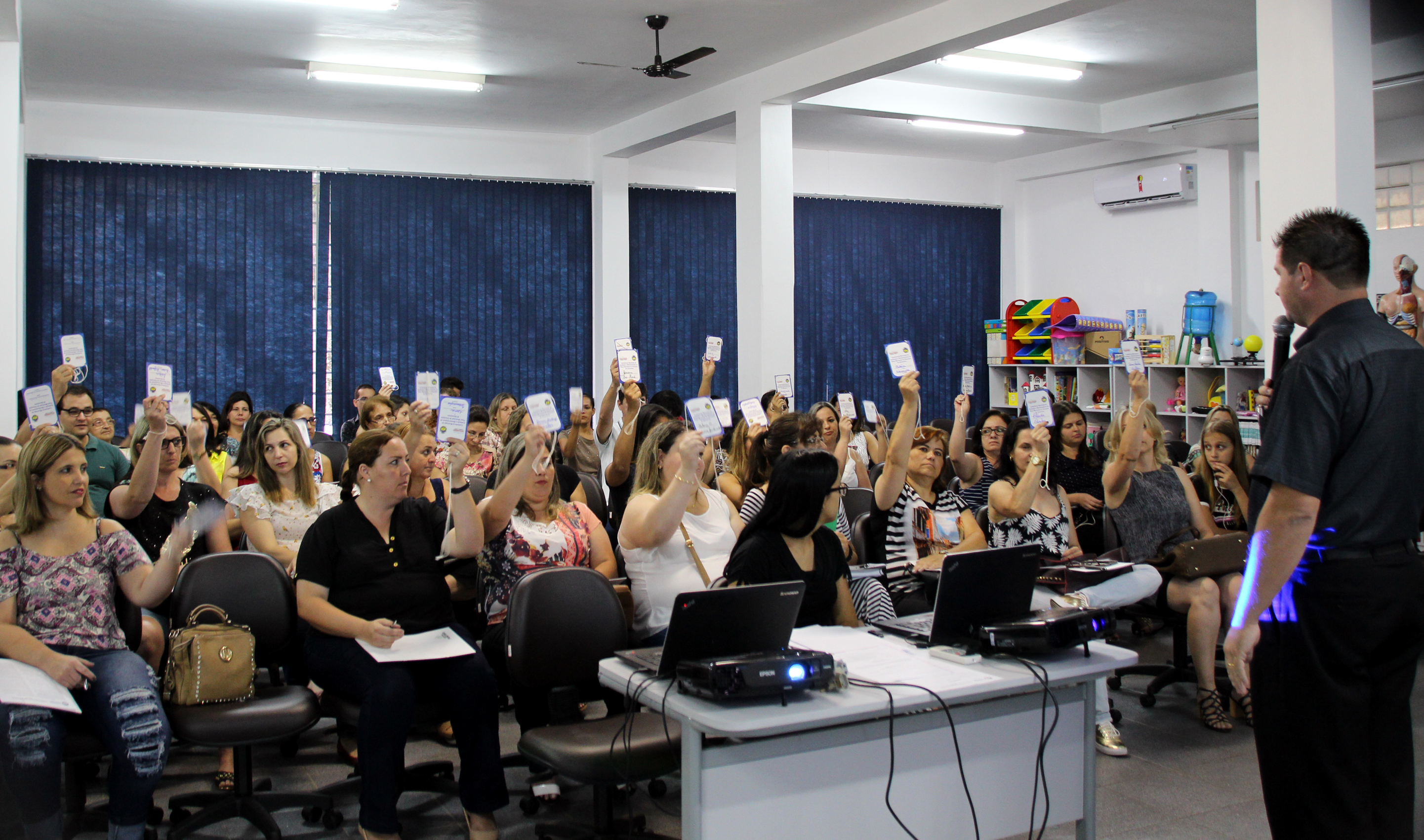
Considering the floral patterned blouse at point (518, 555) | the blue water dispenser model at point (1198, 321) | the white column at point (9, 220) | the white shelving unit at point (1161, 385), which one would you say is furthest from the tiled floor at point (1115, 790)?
the blue water dispenser model at point (1198, 321)

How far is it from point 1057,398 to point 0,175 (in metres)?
8.15

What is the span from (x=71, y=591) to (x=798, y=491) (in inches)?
82.8

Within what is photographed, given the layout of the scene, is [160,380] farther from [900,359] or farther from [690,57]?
[690,57]

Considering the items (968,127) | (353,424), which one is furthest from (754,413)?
(968,127)

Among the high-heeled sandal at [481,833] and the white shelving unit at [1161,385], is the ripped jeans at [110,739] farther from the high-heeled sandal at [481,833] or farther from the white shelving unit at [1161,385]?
the white shelving unit at [1161,385]

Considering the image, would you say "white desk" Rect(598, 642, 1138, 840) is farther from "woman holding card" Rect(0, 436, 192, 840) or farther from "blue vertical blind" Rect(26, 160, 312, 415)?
"blue vertical blind" Rect(26, 160, 312, 415)

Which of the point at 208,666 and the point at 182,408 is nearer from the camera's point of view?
the point at 208,666

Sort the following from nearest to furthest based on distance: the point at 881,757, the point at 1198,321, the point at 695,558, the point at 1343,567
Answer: the point at 1343,567
the point at 881,757
the point at 695,558
the point at 1198,321

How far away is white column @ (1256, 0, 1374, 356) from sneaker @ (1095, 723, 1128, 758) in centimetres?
182

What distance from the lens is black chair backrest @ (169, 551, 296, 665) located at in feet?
11.0

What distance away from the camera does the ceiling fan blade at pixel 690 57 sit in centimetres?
636

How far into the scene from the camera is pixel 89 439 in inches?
188

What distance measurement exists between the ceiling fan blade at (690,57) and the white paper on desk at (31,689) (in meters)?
4.77

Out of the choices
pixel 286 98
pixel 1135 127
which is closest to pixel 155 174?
pixel 286 98
